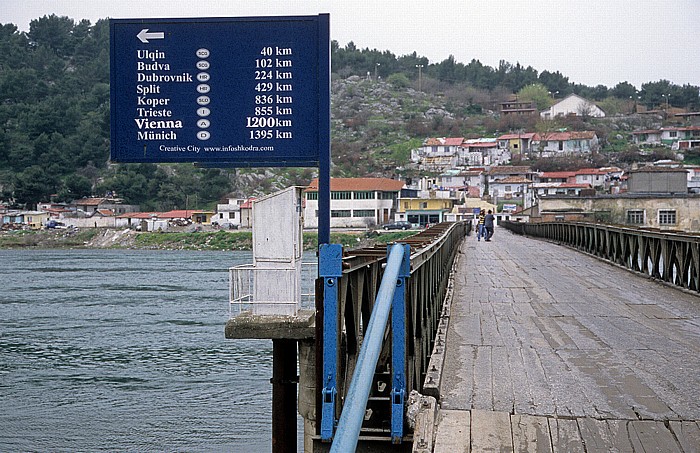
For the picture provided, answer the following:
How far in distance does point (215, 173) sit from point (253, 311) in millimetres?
111647

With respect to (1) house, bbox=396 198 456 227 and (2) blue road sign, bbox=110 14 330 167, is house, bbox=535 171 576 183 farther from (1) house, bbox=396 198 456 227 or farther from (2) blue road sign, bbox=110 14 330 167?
(2) blue road sign, bbox=110 14 330 167

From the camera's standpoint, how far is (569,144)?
148 metres

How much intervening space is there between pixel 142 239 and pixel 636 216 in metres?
54.6

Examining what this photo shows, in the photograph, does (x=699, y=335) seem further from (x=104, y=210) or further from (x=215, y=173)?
(x=215, y=173)

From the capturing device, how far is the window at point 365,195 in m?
92.3

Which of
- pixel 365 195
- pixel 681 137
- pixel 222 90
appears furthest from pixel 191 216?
pixel 222 90

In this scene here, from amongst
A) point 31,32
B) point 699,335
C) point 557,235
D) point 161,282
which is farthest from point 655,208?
point 31,32

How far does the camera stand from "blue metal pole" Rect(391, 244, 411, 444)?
4988 mm

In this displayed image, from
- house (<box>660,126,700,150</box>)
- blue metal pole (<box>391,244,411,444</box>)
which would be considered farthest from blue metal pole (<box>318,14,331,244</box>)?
house (<box>660,126,700,150</box>)

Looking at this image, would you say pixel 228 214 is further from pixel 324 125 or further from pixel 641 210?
pixel 324 125

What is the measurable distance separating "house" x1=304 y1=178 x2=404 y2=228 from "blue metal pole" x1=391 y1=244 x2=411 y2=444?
82857 mm

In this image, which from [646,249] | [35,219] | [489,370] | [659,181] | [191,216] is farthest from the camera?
[35,219]

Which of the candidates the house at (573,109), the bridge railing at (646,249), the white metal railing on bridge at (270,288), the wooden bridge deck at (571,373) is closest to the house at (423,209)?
the bridge railing at (646,249)

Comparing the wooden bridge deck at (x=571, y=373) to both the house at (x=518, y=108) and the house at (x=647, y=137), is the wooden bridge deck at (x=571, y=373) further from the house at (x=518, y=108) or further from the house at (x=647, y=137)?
the house at (x=518, y=108)
